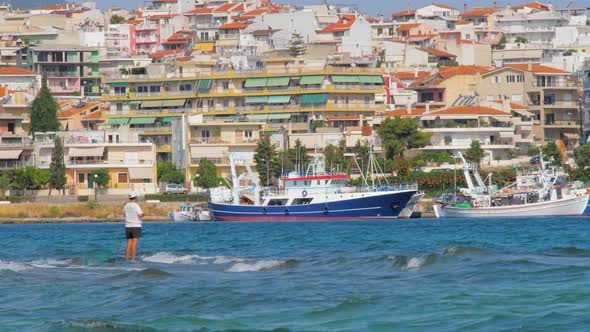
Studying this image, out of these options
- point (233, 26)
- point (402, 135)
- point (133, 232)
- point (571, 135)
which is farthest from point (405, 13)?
point (133, 232)

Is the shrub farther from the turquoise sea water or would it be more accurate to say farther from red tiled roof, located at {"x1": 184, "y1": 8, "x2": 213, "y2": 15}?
red tiled roof, located at {"x1": 184, "y1": 8, "x2": 213, "y2": 15}

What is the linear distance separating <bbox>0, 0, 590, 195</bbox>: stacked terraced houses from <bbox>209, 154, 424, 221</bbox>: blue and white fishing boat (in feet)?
44.9

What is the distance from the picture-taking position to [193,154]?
9981 cm

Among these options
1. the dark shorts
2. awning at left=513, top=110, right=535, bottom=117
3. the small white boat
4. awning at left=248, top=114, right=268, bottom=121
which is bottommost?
the small white boat

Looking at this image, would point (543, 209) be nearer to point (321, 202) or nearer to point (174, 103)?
point (321, 202)

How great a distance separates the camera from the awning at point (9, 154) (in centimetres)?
9556

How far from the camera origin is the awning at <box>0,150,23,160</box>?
314 ft

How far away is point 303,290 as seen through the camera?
24.7 metres

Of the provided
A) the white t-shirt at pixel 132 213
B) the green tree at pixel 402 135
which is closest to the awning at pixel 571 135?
the green tree at pixel 402 135

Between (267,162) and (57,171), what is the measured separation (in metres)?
13.5

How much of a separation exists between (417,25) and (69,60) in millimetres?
39780

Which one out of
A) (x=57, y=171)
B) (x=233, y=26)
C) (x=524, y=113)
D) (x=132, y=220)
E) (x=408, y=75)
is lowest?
(x=132, y=220)

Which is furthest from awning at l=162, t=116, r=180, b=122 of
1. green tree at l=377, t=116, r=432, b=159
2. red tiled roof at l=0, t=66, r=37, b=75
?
red tiled roof at l=0, t=66, r=37, b=75

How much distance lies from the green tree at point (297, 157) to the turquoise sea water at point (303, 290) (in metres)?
55.8
